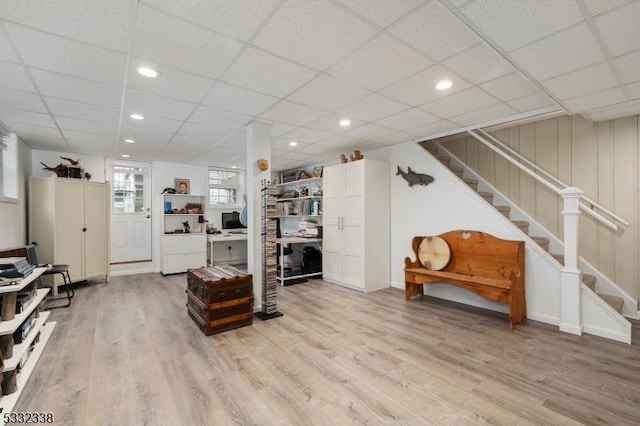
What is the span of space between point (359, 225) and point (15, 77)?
4248mm

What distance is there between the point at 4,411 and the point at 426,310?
3.96m

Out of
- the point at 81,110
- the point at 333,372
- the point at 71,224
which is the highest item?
the point at 81,110

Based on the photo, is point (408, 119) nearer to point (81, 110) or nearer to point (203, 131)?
point (203, 131)

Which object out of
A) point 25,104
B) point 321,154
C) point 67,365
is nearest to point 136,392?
point 67,365

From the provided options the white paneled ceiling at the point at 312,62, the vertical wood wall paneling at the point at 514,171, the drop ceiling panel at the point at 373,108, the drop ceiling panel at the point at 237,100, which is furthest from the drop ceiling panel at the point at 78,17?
the vertical wood wall paneling at the point at 514,171

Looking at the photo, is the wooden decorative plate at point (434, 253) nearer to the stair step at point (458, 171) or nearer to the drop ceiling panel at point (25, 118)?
the stair step at point (458, 171)

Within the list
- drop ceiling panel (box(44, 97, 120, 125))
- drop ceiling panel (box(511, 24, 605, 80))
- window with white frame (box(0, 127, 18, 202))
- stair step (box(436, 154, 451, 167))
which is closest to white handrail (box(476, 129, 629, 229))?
stair step (box(436, 154, 451, 167))

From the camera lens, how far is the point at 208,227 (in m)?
6.96

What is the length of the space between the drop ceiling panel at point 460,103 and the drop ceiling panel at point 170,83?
91.6 inches

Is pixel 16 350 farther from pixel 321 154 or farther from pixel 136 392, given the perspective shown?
pixel 321 154

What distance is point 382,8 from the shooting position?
169 centimetres

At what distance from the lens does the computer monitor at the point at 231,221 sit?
720 cm

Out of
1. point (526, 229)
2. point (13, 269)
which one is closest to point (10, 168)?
point (13, 269)

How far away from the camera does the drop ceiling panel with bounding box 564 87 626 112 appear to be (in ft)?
9.00
